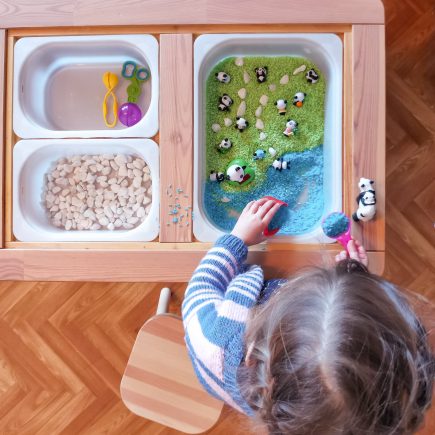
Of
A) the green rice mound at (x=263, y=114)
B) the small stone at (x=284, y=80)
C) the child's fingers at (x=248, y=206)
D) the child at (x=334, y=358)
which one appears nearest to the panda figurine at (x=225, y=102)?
the green rice mound at (x=263, y=114)

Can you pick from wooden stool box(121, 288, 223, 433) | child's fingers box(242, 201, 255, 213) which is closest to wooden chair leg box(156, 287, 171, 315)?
wooden stool box(121, 288, 223, 433)

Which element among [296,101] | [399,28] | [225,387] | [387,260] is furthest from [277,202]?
[399,28]

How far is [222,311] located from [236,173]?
304 millimetres

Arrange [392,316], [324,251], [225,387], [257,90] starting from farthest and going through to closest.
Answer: [257,90], [324,251], [225,387], [392,316]

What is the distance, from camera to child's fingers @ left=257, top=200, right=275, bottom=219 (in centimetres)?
84

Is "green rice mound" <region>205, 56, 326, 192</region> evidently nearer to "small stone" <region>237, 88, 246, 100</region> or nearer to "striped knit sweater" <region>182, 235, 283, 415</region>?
"small stone" <region>237, 88, 246, 100</region>

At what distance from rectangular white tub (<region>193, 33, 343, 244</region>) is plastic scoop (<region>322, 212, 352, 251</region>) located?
0.04m

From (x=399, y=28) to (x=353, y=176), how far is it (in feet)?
2.09

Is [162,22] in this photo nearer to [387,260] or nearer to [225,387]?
[225,387]

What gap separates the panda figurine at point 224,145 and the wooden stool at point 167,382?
14.2 inches

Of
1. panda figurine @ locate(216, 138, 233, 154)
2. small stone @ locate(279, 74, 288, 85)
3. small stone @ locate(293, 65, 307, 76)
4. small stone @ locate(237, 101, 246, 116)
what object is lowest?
panda figurine @ locate(216, 138, 233, 154)

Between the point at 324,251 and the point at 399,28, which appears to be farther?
the point at 399,28

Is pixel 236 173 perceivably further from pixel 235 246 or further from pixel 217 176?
pixel 235 246

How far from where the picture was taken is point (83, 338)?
130 cm
